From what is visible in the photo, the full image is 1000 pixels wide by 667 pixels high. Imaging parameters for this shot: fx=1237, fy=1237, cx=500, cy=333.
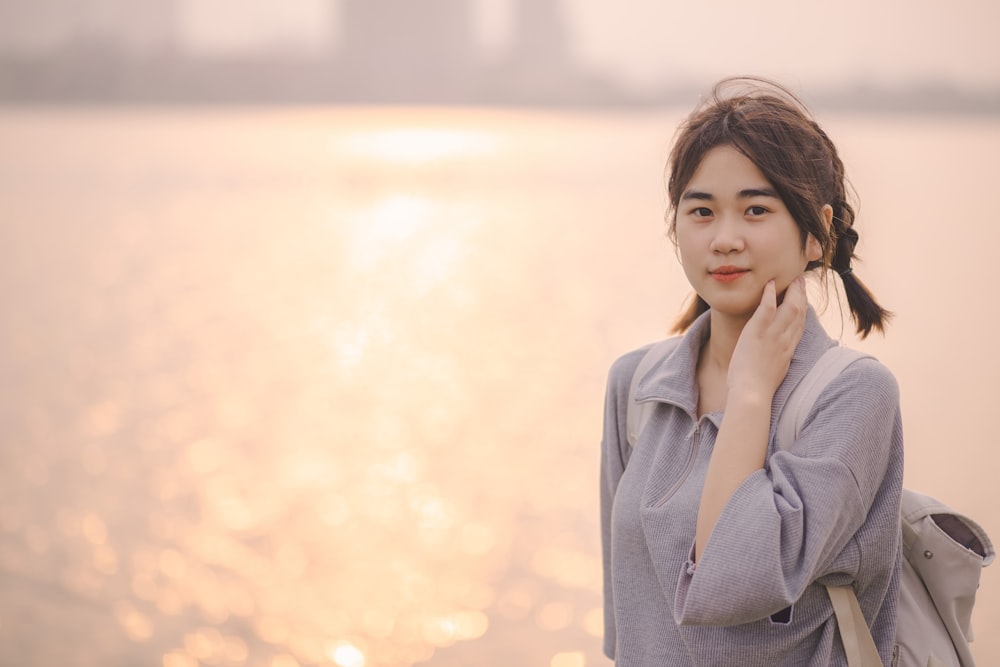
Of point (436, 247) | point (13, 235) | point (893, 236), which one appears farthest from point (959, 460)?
point (13, 235)

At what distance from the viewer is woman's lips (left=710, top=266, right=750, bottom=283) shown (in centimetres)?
186

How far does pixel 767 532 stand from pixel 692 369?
0.40 metres

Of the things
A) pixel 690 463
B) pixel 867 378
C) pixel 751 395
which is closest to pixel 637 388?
pixel 690 463

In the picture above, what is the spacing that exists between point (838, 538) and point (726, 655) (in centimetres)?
25

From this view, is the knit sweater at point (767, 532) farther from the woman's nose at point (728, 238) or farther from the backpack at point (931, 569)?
the woman's nose at point (728, 238)

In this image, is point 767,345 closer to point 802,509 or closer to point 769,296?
point 769,296

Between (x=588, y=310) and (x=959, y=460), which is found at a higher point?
(x=588, y=310)

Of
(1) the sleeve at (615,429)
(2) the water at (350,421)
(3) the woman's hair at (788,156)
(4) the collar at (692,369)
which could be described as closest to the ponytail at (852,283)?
(3) the woman's hair at (788,156)

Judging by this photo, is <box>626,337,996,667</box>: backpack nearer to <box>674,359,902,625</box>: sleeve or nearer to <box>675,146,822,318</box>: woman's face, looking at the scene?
<box>674,359,902,625</box>: sleeve

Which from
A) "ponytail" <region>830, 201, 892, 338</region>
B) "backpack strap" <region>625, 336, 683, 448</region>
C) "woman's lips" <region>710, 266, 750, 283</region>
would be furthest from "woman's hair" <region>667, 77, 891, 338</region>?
"backpack strap" <region>625, 336, 683, 448</region>

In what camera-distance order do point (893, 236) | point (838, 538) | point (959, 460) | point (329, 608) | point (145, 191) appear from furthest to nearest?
point (145, 191) → point (893, 236) → point (959, 460) → point (329, 608) → point (838, 538)

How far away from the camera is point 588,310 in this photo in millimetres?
14242

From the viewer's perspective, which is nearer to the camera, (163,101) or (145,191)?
(145,191)

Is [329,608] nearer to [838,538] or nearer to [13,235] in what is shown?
[838,538]
